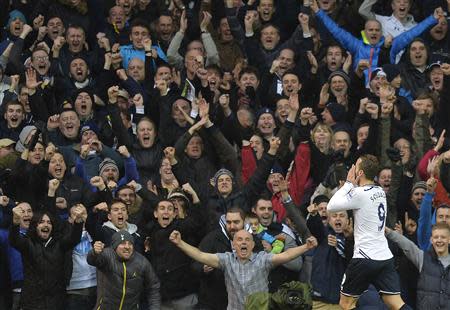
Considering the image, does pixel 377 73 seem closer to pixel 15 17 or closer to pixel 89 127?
pixel 89 127

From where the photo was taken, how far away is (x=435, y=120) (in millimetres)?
20344

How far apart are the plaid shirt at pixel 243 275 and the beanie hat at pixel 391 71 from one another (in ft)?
15.9

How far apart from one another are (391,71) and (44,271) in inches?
239

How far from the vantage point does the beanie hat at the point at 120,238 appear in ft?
57.4

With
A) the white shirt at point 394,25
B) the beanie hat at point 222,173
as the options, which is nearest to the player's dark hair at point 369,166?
the beanie hat at point 222,173

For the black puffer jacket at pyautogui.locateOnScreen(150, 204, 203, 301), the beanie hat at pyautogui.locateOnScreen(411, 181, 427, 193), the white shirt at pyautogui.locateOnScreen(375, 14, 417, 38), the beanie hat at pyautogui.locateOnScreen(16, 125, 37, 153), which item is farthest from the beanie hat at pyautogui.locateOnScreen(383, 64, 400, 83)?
the beanie hat at pyautogui.locateOnScreen(16, 125, 37, 153)

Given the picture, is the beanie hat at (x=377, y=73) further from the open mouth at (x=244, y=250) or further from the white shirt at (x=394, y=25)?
the open mouth at (x=244, y=250)

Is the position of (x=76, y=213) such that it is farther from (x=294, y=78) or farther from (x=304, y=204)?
(x=294, y=78)

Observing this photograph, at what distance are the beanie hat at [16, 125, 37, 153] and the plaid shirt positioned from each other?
4.00 meters

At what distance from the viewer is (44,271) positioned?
17953 millimetres

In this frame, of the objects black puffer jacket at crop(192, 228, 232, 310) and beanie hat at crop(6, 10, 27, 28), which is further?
beanie hat at crop(6, 10, 27, 28)

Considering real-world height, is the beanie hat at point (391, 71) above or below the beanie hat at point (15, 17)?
below

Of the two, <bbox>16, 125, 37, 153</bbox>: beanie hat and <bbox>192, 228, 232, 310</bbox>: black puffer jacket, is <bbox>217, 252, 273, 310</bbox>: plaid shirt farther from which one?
<bbox>16, 125, 37, 153</bbox>: beanie hat

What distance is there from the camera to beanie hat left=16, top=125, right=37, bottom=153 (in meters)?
20.2
